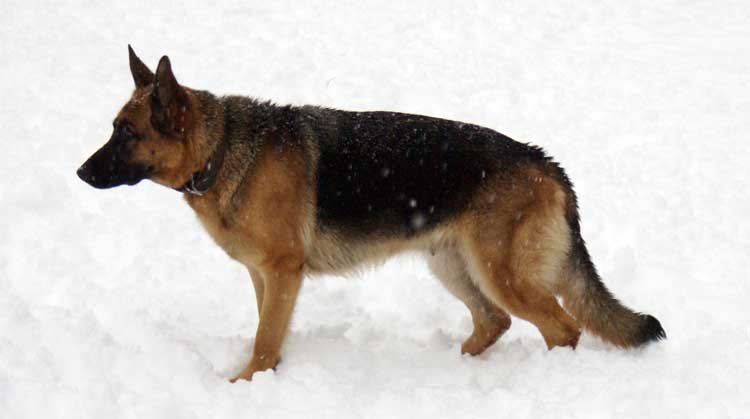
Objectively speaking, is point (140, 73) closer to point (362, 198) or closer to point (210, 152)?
point (210, 152)

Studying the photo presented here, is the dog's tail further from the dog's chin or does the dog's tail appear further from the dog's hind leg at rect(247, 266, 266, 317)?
the dog's chin

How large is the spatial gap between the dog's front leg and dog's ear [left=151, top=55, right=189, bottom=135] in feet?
3.51

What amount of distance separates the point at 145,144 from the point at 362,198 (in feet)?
4.67

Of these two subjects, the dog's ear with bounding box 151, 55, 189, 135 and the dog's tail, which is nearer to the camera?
the dog's ear with bounding box 151, 55, 189, 135

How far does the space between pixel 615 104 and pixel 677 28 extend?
386 cm

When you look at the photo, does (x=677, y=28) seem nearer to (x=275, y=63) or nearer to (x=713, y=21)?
(x=713, y=21)

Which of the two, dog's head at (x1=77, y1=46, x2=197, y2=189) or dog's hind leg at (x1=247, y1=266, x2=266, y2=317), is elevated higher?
dog's head at (x1=77, y1=46, x2=197, y2=189)

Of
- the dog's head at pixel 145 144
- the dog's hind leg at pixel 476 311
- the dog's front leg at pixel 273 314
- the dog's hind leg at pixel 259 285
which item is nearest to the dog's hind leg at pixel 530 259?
the dog's hind leg at pixel 476 311

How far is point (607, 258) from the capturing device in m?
6.54

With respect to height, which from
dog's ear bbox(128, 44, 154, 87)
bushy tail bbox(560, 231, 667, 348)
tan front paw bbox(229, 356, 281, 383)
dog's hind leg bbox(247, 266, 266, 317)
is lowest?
tan front paw bbox(229, 356, 281, 383)

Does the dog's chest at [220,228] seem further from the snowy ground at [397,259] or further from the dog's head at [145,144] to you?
the snowy ground at [397,259]

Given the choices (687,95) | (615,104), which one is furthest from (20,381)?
(687,95)

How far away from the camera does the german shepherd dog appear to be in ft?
15.1

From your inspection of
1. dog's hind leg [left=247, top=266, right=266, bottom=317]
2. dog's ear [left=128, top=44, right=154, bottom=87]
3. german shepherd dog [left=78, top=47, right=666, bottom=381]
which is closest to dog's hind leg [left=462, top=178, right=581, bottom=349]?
german shepherd dog [left=78, top=47, right=666, bottom=381]
